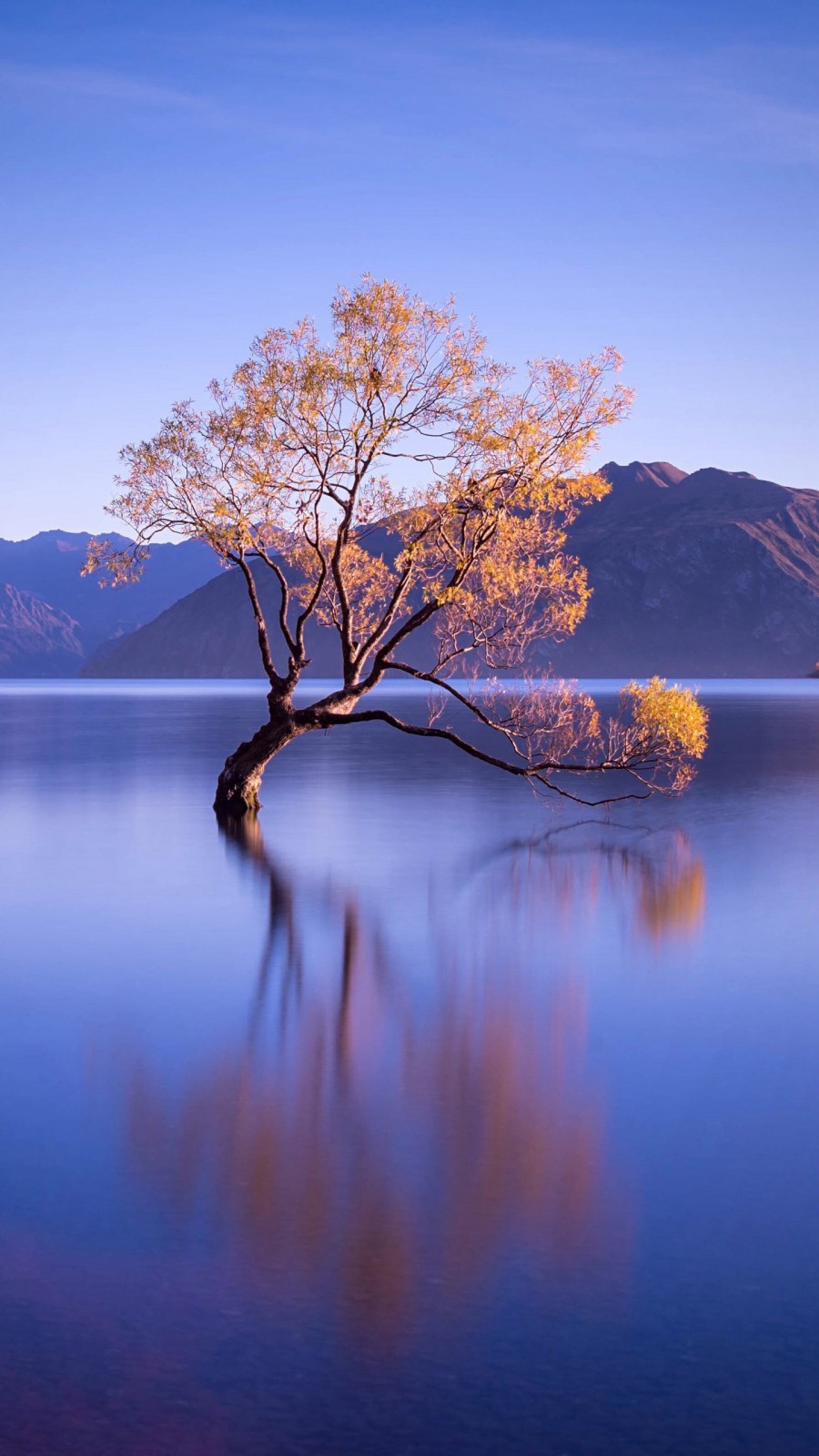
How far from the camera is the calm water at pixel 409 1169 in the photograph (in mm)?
6570

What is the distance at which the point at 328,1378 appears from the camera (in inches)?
264

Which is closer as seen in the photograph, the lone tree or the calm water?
the calm water

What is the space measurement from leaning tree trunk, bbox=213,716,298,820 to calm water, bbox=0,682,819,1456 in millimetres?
10740

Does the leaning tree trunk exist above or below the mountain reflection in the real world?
above

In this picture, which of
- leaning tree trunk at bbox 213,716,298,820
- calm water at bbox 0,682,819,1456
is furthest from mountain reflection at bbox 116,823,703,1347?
leaning tree trunk at bbox 213,716,298,820

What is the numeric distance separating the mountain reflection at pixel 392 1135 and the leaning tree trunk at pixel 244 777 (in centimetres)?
1633

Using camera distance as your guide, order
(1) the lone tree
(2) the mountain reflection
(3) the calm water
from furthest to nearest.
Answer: (1) the lone tree
(2) the mountain reflection
(3) the calm water

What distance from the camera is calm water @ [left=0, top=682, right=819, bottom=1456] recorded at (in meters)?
6.57

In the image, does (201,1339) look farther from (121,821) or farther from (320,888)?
(121,821)

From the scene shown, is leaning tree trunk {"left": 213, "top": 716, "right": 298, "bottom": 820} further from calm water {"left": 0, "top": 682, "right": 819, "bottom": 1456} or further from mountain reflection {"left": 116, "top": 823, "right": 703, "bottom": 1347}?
mountain reflection {"left": 116, "top": 823, "right": 703, "bottom": 1347}

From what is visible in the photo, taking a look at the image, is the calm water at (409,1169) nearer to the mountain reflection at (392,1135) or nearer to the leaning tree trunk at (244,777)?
the mountain reflection at (392,1135)

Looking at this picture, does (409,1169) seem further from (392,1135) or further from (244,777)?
(244,777)

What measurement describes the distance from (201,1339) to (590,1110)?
4.96 metres

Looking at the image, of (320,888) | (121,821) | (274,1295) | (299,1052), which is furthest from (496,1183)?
(121,821)
